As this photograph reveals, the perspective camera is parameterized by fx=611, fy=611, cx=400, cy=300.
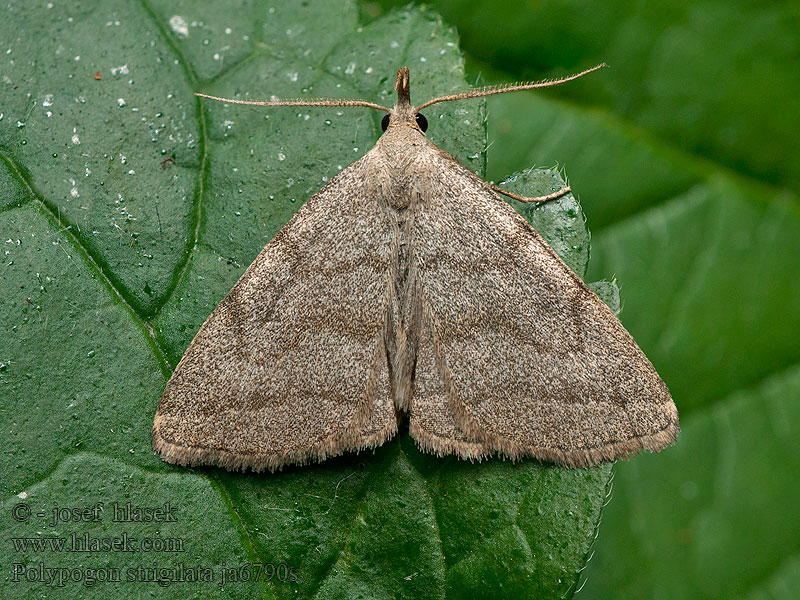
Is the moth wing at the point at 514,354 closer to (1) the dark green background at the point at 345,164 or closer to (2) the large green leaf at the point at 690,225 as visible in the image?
(1) the dark green background at the point at 345,164

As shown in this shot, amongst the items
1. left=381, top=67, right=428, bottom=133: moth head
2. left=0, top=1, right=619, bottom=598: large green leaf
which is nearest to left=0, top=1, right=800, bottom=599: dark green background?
left=0, top=1, right=619, bottom=598: large green leaf

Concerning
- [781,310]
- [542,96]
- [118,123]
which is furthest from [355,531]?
[781,310]

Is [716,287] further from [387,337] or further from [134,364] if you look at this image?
[134,364]

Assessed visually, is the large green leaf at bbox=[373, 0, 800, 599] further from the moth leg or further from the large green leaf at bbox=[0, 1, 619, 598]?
the large green leaf at bbox=[0, 1, 619, 598]

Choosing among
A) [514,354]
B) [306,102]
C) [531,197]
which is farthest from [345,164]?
[514,354]

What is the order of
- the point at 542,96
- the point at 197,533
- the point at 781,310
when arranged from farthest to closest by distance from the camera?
the point at 781,310
the point at 542,96
the point at 197,533

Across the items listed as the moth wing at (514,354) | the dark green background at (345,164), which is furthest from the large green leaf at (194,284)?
the moth wing at (514,354)

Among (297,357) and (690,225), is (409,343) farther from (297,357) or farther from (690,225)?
(690,225)
